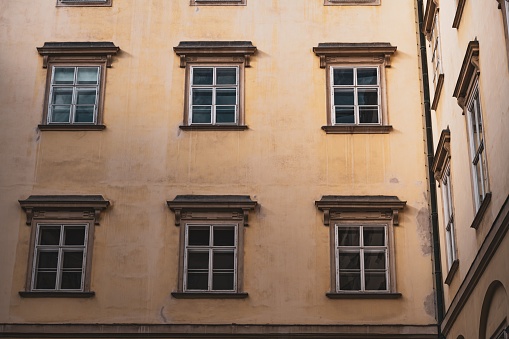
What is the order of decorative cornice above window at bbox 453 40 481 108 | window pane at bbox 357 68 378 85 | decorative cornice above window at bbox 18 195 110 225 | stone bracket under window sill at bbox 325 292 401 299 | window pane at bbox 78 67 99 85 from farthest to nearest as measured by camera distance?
1. window pane at bbox 78 67 99 85
2. window pane at bbox 357 68 378 85
3. decorative cornice above window at bbox 18 195 110 225
4. stone bracket under window sill at bbox 325 292 401 299
5. decorative cornice above window at bbox 453 40 481 108

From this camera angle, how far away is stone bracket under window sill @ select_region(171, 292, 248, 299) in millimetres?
16953

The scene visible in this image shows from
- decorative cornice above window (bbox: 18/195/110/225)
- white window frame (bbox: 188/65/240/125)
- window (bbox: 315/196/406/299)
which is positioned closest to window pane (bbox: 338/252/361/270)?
window (bbox: 315/196/406/299)

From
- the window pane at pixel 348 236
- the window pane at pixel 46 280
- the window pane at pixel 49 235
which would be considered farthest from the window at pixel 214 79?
the window pane at pixel 46 280

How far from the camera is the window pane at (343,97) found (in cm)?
1847

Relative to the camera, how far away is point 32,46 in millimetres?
18938

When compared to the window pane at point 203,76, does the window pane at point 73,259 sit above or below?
below

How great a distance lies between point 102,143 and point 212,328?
13.4 ft

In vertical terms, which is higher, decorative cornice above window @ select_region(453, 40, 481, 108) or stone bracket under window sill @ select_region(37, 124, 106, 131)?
stone bracket under window sill @ select_region(37, 124, 106, 131)

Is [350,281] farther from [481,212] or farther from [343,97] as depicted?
[481,212]

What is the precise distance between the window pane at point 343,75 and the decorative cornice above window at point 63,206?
492 cm

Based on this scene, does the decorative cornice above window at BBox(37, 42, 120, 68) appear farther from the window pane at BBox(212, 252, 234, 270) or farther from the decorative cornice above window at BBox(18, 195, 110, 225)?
the window pane at BBox(212, 252, 234, 270)

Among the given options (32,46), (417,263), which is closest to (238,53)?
(32,46)

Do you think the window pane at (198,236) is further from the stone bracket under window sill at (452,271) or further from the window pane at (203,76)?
the stone bracket under window sill at (452,271)

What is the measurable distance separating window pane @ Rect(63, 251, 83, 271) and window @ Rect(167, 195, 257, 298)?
1.79 metres
